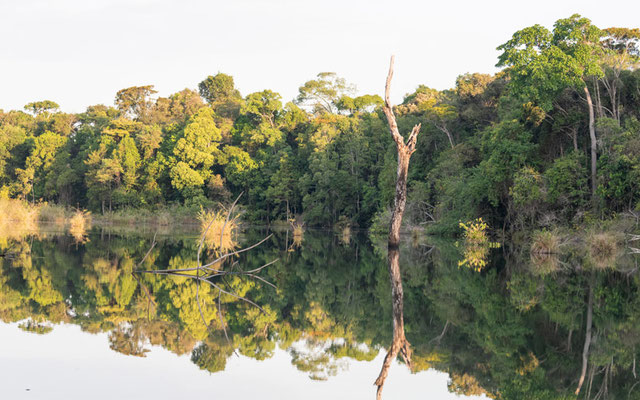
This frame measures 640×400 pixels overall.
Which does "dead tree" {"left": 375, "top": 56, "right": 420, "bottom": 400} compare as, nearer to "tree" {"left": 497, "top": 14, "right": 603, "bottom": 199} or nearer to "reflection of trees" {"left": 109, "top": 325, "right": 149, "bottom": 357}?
"reflection of trees" {"left": 109, "top": 325, "right": 149, "bottom": 357}

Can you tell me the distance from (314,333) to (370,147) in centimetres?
3977

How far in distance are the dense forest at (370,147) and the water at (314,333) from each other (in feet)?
39.4

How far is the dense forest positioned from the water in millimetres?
12008

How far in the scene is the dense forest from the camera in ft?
74.5

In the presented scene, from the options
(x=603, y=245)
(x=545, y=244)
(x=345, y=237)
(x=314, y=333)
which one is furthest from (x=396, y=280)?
(x=345, y=237)

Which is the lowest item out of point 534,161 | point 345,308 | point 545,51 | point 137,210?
point 137,210

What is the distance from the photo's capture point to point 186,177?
51000 millimetres

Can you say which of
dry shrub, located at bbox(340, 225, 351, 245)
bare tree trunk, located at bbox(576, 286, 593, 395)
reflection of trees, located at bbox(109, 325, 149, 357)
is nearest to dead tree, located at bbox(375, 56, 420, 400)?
bare tree trunk, located at bbox(576, 286, 593, 395)

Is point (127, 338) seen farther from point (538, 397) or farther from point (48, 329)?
point (538, 397)

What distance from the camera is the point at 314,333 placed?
6.56 m

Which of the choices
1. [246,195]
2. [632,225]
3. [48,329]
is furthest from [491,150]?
[246,195]

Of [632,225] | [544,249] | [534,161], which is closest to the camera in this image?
[544,249]

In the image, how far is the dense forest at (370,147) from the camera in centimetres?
2272

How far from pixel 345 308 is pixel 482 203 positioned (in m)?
20.1
